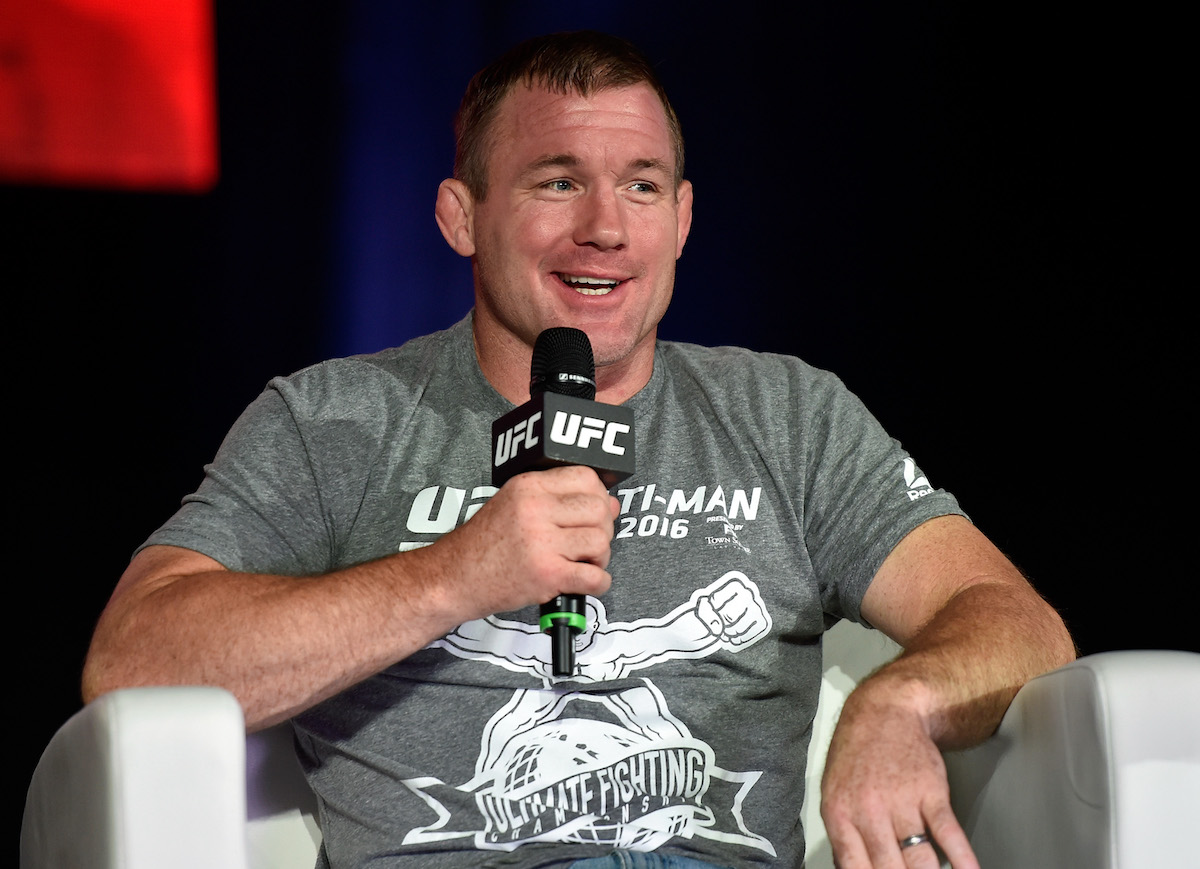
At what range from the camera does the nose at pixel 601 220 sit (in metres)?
1.56

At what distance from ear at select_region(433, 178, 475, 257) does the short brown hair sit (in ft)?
0.06

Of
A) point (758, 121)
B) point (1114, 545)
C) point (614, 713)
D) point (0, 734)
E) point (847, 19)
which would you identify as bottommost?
point (0, 734)

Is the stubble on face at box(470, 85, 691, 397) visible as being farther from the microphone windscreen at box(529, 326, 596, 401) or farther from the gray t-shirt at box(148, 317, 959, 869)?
the microphone windscreen at box(529, 326, 596, 401)

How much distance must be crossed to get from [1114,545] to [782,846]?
1.56m

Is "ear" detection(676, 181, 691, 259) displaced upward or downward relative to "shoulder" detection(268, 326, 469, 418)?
upward

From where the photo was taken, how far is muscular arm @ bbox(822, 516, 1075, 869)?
105cm

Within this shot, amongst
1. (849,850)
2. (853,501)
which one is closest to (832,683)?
(853,501)

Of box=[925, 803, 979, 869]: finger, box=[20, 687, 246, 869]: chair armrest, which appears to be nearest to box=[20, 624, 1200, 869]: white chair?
box=[20, 687, 246, 869]: chair armrest

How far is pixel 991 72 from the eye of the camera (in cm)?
272

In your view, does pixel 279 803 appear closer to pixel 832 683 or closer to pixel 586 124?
pixel 832 683

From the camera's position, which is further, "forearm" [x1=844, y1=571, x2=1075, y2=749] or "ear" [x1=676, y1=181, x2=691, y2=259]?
"ear" [x1=676, y1=181, x2=691, y2=259]

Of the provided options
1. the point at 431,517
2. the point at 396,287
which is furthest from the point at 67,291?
the point at 431,517

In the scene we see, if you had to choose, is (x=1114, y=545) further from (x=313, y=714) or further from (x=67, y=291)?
(x=67, y=291)

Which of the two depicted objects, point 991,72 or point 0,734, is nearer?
point 0,734
